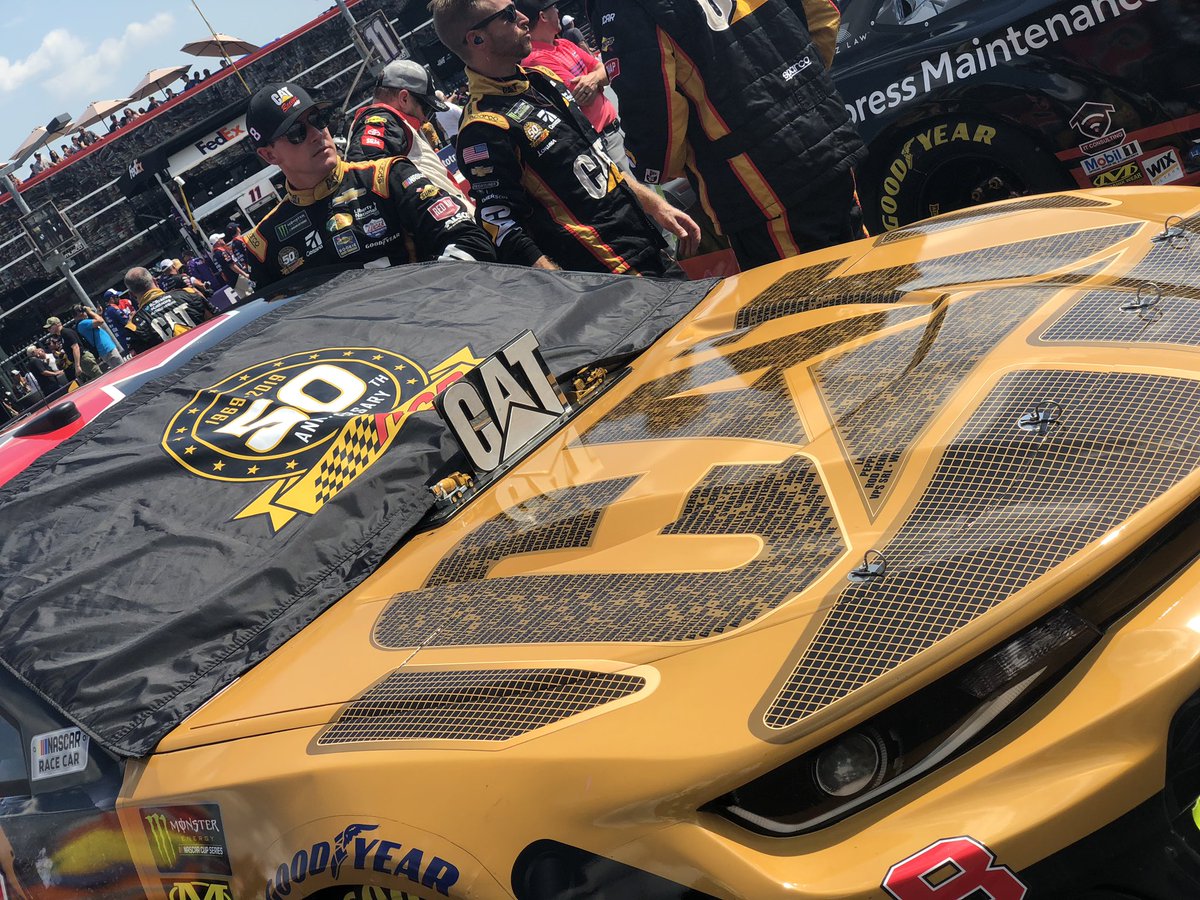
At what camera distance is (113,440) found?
111 inches

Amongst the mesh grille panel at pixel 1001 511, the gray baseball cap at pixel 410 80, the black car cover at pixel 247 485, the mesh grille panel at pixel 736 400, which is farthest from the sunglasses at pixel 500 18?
the mesh grille panel at pixel 1001 511

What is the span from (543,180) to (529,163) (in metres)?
0.08

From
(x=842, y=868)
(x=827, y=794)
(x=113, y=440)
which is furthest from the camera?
(x=113, y=440)

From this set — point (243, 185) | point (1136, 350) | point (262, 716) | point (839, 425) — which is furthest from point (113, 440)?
point (243, 185)

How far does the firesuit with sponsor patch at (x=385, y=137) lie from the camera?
5.95 metres

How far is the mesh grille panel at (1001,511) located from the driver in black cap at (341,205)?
259 cm

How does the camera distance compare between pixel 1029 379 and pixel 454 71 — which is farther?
pixel 454 71

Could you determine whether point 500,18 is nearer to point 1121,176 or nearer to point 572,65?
point 1121,176

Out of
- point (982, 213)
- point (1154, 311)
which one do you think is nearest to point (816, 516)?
point (1154, 311)

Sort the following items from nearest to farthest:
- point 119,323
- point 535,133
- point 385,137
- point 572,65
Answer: point 535,133, point 385,137, point 572,65, point 119,323

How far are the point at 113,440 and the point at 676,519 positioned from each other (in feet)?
5.27

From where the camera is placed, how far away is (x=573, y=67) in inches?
269

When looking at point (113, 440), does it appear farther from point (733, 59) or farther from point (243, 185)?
point (243, 185)

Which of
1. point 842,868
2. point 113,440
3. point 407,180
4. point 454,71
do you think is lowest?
point 842,868
